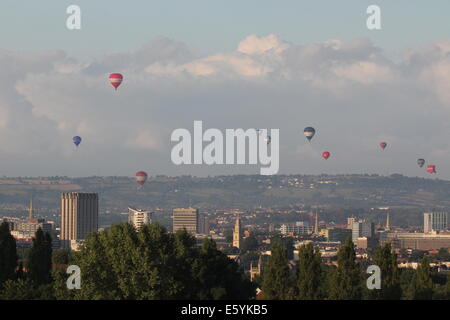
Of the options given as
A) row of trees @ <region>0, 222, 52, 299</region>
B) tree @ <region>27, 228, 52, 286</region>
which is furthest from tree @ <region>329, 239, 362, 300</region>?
tree @ <region>27, 228, 52, 286</region>

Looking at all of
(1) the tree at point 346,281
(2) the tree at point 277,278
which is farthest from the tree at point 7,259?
(1) the tree at point 346,281

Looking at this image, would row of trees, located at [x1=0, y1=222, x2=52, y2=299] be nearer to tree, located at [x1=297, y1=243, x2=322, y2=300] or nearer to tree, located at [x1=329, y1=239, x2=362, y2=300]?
tree, located at [x1=297, y1=243, x2=322, y2=300]

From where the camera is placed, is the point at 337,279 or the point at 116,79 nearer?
the point at 337,279

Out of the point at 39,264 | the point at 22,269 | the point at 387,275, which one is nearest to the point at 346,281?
the point at 387,275

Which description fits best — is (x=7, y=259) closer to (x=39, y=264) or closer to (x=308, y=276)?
(x=39, y=264)

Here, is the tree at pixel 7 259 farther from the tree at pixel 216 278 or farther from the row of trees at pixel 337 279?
the row of trees at pixel 337 279
